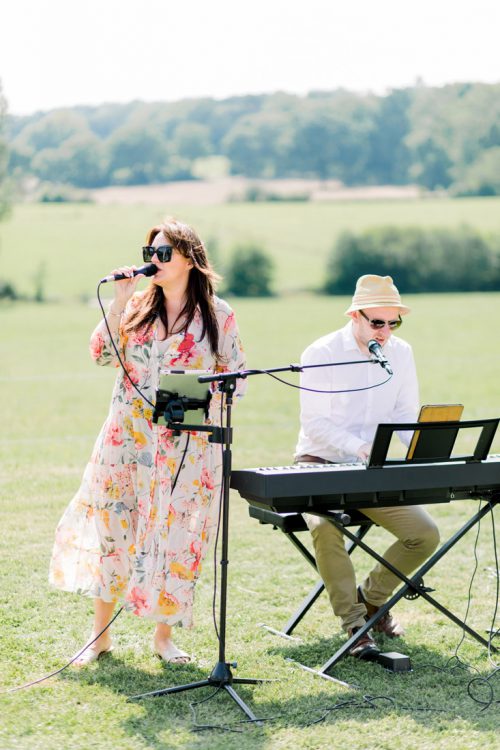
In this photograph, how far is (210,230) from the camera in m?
62.6

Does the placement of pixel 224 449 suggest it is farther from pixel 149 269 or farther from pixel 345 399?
pixel 345 399

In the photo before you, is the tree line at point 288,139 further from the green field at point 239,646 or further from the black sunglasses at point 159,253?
the black sunglasses at point 159,253

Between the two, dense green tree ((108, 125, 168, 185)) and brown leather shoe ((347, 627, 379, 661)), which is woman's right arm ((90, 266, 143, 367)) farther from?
dense green tree ((108, 125, 168, 185))

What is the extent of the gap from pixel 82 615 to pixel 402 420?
188 centimetres

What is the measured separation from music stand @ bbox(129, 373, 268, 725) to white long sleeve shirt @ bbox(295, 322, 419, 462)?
914 millimetres

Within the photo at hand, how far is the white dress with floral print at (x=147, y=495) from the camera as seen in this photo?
15.2ft

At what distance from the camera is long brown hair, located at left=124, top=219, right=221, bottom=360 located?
185 inches

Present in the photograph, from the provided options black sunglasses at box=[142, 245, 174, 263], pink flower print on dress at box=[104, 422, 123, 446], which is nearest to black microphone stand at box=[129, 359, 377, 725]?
pink flower print on dress at box=[104, 422, 123, 446]

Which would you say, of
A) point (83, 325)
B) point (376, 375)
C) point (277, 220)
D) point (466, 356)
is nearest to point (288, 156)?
point (277, 220)

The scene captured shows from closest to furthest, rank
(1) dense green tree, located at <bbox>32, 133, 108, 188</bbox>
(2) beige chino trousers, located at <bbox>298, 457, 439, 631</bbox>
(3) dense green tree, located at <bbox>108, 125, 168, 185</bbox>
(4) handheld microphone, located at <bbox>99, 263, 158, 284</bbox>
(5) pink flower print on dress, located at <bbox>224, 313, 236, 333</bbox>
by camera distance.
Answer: (4) handheld microphone, located at <bbox>99, 263, 158, 284</bbox>
(5) pink flower print on dress, located at <bbox>224, 313, 236, 333</bbox>
(2) beige chino trousers, located at <bbox>298, 457, 439, 631</bbox>
(1) dense green tree, located at <bbox>32, 133, 108, 188</bbox>
(3) dense green tree, located at <bbox>108, 125, 168, 185</bbox>

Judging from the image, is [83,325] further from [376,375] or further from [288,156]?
[288,156]

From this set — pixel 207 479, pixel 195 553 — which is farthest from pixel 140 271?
pixel 195 553

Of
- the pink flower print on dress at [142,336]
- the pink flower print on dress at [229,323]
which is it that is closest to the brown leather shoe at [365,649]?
the pink flower print on dress at [229,323]

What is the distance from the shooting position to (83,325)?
37312mm
